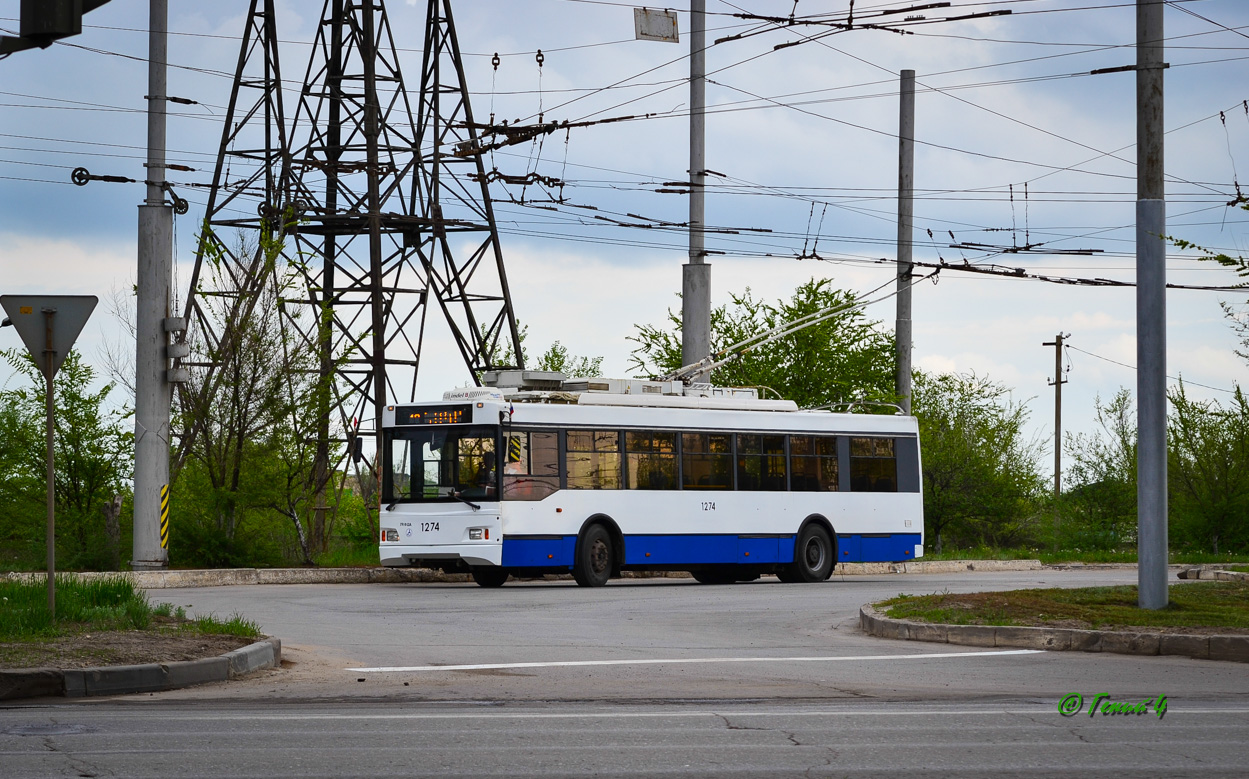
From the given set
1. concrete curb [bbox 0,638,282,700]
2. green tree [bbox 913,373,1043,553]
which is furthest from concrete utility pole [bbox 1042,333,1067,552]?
concrete curb [bbox 0,638,282,700]

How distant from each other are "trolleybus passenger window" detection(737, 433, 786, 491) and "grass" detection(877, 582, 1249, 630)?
807cm

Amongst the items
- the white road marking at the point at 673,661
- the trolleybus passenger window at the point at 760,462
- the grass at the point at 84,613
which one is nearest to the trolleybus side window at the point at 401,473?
the trolleybus passenger window at the point at 760,462

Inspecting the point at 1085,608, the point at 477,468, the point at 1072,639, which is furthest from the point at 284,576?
the point at 1072,639

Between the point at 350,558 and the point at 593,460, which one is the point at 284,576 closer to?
the point at 350,558

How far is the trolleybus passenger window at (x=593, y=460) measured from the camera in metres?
23.3

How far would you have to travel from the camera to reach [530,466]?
22719mm

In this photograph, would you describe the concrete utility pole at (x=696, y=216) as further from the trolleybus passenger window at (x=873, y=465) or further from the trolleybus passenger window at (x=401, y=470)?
the trolleybus passenger window at (x=401, y=470)

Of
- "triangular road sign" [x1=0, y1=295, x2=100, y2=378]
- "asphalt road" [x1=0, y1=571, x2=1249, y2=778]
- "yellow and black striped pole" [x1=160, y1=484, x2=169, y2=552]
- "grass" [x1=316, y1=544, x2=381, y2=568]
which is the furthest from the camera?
"grass" [x1=316, y1=544, x2=381, y2=568]

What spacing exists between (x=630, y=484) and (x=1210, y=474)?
20.5 meters

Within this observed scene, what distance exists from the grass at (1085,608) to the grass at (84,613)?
685 centimetres

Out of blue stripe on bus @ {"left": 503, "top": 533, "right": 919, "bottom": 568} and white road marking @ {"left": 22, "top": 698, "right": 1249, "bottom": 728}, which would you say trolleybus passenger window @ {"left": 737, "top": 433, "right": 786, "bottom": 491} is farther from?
white road marking @ {"left": 22, "top": 698, "right": 1249, "bottom": 728}

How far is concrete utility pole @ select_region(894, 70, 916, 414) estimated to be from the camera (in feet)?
108

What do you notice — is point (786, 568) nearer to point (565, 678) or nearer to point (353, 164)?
point (353, 164)

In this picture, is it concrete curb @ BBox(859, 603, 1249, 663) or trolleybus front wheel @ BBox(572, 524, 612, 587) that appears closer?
concrete curb @ BBox(859, 603, 1249, 663)
